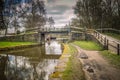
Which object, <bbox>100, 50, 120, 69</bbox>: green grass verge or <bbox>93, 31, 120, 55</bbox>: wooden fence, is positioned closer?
<bbox>100, 50, 120, 69</bbox>: green grass verge

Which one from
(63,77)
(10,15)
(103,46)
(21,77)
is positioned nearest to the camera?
(63,77)

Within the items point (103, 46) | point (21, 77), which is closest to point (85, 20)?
point (103, 46)

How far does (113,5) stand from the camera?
43500 millimetres

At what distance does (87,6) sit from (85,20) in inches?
143

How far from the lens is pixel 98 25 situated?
45.6 metres

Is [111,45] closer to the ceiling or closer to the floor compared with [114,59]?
closer to the ceiling

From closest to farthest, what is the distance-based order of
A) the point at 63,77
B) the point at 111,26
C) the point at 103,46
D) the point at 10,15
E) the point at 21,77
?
the point at 63,77
the point at 21,77
the point at 103,46
the point at 10,15
the point at 111,26

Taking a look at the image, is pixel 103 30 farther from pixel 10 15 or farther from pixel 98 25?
pixel 10 15

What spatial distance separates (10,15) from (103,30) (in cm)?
2028

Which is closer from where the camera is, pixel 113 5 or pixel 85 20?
pixel 113 5

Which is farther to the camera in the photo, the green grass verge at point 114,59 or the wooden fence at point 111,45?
the wooden fence at point 111,45

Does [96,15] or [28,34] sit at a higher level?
[96,15]

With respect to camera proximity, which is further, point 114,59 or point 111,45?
point 111,45

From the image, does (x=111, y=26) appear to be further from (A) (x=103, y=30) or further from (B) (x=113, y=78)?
(B) (x=113, y=78)
